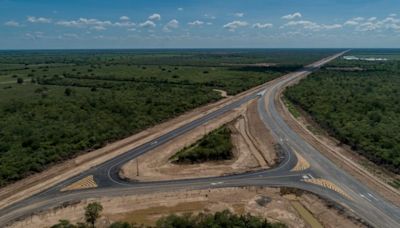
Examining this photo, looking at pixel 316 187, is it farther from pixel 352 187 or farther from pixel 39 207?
pixel 39 207

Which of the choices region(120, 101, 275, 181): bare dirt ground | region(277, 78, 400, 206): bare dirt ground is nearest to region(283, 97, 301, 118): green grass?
region(277, 78, 400, 206): bare dirt ground

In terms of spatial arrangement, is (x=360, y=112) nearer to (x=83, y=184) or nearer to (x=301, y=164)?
(x=301, y=164)

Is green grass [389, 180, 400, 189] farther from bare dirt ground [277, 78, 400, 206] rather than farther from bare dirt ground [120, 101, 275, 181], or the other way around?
bare dirt ground [120, 101, 275, 181]

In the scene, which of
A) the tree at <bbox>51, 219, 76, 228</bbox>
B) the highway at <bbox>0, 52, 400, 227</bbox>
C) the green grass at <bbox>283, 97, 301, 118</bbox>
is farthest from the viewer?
the green grass at <bbox>283, 97, 301, 118</bbox>

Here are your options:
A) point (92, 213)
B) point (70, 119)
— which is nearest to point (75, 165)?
point (92, 213)

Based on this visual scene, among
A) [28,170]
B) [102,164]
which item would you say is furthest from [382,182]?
[28,170]

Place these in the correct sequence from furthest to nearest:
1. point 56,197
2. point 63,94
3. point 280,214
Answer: point 63,94
point 56,197
point 280,214
